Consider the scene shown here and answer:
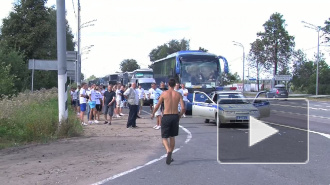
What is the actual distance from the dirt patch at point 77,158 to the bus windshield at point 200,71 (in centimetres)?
1020

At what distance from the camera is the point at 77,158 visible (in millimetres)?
9359

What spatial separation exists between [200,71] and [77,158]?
50.1 ft

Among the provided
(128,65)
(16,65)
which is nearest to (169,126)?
(16,65)

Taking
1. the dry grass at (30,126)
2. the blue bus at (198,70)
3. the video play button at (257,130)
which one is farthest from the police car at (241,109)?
the blue bus at (198,70)

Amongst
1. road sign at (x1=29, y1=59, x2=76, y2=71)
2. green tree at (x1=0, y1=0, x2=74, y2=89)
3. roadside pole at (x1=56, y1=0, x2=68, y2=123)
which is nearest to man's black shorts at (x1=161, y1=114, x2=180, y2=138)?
roadside pole at (x1=56, y1=0, x2=68, y2=123)

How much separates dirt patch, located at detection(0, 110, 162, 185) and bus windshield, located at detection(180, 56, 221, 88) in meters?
10.2

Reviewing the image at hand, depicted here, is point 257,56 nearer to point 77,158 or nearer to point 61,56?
point 61,56

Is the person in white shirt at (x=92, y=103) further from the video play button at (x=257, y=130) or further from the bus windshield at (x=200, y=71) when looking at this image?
the video play button at (x=257, y=130)

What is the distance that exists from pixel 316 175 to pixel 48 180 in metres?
4.96

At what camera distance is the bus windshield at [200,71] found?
76.8ft

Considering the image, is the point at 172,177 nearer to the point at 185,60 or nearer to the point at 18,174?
the point at 18,174

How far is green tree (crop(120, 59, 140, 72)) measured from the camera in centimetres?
12725

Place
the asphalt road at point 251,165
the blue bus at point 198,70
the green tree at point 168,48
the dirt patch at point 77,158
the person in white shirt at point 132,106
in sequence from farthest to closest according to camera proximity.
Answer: the green tree at point 168,48
the blue bus at point 198,70
the person in white shirt at point 132,106
the dirt patch at point 77,158
the asphalt road at point 251,165

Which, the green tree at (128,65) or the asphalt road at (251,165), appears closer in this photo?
the asphalt road at (251,165)
